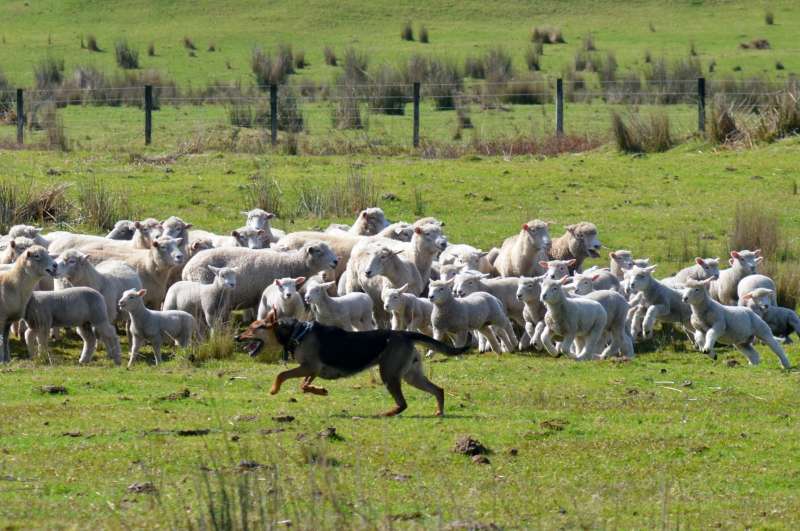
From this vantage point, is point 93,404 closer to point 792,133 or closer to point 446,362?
point 446,362

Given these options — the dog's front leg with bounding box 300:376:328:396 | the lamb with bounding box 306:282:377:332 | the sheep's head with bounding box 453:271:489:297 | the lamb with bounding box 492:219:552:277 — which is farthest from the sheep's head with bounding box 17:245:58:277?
the lamb with bounding box 492:219:552:277

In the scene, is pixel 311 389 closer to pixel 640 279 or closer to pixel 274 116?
pixel 640 279

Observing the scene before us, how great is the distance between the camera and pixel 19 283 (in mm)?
14836

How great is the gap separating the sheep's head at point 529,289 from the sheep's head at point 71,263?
475 centimetres

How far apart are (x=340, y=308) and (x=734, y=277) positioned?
4.68 m

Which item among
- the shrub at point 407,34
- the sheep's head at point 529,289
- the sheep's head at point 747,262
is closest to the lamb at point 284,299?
the sheep's head at point 529,289

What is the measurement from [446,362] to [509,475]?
490 centimetres

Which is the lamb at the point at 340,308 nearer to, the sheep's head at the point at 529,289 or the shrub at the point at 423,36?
the sheep's head at the point at 529,289

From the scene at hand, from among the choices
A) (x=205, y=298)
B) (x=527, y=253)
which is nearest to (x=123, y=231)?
(x=205, y=298)

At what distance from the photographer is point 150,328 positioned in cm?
1477

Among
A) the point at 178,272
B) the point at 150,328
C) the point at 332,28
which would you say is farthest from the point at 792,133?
the point at 332,28

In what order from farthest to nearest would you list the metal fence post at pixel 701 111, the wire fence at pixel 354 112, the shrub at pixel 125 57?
the shrub at pixel 125 57 → the wire fence at pixel 354 112 → the metal fence post at pixel 701 111

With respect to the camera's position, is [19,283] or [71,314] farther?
[19,283]

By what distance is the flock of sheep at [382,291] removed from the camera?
48.2ft
